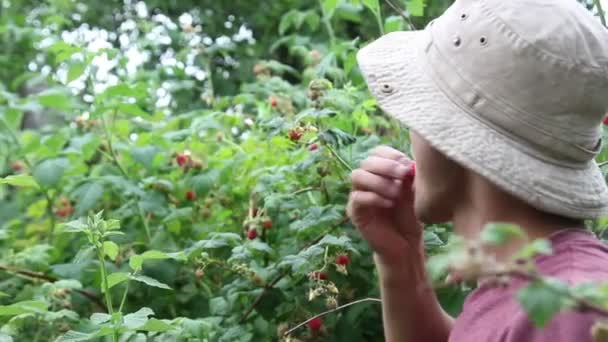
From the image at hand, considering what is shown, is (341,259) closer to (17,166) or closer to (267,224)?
(267,224)

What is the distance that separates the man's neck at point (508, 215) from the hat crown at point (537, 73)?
7 centimetres

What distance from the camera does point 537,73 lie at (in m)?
1.22

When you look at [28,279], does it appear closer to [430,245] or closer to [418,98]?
[430,245]

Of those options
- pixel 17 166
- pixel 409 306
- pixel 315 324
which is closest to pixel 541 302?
pixel 409 306

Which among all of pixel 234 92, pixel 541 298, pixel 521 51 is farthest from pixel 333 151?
pixel 234 92

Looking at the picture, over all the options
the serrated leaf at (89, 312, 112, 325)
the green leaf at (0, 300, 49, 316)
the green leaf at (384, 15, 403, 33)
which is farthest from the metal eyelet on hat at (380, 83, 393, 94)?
the green leaf at (384, 15, 403, 33)

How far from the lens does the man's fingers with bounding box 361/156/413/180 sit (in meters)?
1.47

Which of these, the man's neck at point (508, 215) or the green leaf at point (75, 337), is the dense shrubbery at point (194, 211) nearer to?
the green leaf at point (75, 337)

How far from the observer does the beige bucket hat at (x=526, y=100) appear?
122 cm

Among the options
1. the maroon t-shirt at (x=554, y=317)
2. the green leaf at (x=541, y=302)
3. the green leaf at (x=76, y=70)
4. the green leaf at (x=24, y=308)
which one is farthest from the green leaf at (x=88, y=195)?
the green leaf at (x=541, y=302)

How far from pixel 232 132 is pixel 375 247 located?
1.24 m

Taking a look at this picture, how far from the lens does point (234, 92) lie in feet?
15.4

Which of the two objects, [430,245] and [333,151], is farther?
[333,151]

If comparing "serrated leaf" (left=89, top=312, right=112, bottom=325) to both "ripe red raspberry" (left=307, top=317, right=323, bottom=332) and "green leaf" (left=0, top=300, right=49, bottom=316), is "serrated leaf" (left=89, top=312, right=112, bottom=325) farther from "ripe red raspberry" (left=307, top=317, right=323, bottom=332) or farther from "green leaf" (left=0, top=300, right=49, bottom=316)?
"ripe red raspberry" (left=307, top=317, right=323, bottom=332)
